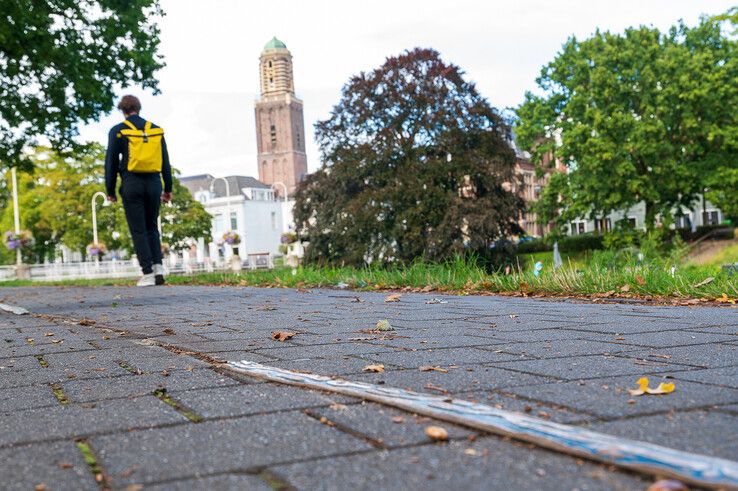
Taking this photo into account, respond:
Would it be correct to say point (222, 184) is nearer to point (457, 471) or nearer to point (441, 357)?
point (441, 357)

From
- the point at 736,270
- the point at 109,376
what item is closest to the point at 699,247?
the point at 736,270

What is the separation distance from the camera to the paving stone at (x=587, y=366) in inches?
113

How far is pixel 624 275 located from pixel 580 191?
3456cm

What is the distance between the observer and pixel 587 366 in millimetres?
3033

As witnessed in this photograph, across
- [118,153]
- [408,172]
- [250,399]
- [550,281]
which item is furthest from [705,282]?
[408,172]

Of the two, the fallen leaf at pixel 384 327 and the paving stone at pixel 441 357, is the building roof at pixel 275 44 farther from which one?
the paving stone at pixel 441 357

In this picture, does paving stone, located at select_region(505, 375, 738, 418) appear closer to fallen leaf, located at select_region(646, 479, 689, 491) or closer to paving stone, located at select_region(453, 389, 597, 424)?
paving stone, located at select_region(453, 389, 597, 424)

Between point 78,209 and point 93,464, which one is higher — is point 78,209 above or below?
above

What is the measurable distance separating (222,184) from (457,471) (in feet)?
315

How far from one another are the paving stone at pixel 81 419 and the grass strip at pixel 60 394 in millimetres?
84

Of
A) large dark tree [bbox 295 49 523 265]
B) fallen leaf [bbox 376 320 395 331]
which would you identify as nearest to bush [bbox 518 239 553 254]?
large dark tree [bbox 295 49 523 265]

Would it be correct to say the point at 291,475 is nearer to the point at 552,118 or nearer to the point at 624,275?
the point at 624,275

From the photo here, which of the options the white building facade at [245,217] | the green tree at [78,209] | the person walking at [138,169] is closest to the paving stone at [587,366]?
the person walking at [138,169]

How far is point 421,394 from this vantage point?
2475 millimetres
